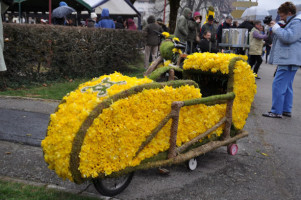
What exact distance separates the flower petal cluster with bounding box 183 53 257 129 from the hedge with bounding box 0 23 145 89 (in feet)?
→ 16.6

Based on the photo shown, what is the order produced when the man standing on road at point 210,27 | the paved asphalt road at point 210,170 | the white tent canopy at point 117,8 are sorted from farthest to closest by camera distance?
the white tent canopy at point 117,8 < the man standing on road at point 210,27 < the paved asphalt road at point 210,170

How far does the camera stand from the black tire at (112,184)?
3.03 meters

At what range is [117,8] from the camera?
22703 mm

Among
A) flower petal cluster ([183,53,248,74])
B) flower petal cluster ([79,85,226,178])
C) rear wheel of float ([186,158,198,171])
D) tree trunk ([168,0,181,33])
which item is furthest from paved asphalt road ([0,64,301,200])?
tree trunk ([168,0,181,33])

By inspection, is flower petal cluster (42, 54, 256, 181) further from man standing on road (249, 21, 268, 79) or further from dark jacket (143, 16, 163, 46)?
dark jacket (143, 16, 163, 46)

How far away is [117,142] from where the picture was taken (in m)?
2.92

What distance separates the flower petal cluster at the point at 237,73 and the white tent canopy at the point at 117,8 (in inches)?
745

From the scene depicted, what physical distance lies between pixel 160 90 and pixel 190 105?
431 millimetres

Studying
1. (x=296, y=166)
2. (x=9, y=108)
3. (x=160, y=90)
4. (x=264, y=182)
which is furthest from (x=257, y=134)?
(x=9, y=108)

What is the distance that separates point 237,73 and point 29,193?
278cm

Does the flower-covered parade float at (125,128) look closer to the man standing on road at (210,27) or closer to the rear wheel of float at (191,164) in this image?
the rear wheel of float at (191,164)

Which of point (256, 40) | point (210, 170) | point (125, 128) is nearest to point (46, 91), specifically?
point (210, 170)

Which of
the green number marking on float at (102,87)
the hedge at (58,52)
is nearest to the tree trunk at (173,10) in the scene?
the hedge at (58,52)

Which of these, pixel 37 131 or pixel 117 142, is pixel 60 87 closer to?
pixel 37 131
